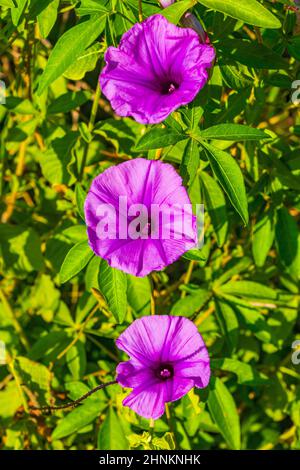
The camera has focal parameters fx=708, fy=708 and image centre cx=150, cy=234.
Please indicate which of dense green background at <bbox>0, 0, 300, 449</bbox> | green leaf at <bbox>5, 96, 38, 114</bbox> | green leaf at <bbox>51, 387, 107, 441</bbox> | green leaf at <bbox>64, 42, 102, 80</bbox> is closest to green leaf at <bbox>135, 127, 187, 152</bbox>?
dense green background at <bbox>0, 0, 300, 449</bbox>

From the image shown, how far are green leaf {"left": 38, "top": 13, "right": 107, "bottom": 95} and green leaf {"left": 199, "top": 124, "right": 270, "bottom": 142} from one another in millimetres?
239

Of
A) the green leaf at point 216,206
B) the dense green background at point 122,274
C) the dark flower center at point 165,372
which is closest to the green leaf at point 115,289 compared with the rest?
the dense green background at point 122,274

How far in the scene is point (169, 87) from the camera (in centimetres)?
108

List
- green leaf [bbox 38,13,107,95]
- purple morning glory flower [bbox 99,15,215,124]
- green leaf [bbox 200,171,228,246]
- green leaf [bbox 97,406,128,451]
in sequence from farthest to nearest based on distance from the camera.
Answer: green leaf [bbox 97,406,128,451] < green leaf [bbox 200,171,228,246] < green leaf [bbox 38,13,107,95] < purple morning glory flower [bbox 99,15,215,124]

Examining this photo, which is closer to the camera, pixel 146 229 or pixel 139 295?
pixel 146 229

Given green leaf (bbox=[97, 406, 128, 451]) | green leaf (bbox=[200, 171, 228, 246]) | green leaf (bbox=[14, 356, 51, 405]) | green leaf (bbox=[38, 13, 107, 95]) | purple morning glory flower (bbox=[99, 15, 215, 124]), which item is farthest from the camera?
green leaf (bbox=[14, 356, 51, 405])

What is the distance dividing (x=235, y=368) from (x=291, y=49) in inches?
26.4

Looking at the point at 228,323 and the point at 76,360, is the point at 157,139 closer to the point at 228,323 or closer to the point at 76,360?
the point at 228,323

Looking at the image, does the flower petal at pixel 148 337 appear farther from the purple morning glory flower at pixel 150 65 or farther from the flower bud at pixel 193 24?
the flower bud at pixel 193 24

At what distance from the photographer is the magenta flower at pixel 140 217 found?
101 cm

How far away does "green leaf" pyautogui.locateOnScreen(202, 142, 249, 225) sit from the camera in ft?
3.62

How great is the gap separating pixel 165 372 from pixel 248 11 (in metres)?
0.57

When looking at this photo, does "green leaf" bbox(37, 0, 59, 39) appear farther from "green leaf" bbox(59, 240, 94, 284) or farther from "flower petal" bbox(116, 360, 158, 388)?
"flower petal" bbox(116, 360, 158, 388)

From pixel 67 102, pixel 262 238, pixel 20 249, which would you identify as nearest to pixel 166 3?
pixel 67 102
